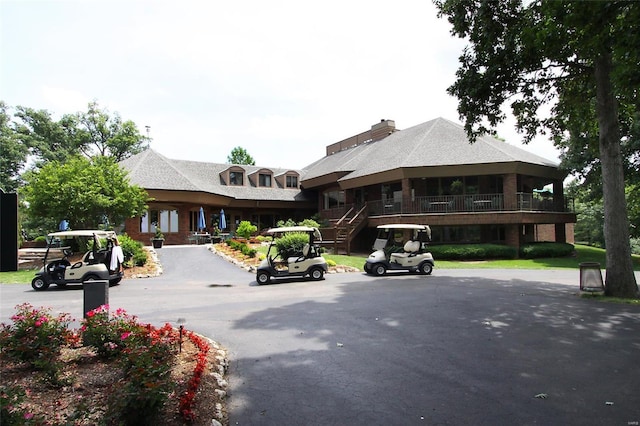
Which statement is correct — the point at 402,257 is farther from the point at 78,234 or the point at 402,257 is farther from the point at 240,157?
the point at 240,157

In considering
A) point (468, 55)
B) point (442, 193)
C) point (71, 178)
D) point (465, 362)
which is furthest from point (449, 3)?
point (71, 178)

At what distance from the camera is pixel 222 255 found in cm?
2061

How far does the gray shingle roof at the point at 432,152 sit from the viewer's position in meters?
23.1

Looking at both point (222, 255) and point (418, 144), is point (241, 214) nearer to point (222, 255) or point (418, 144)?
point (222, 255)

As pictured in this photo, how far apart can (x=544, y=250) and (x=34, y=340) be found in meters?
24.4

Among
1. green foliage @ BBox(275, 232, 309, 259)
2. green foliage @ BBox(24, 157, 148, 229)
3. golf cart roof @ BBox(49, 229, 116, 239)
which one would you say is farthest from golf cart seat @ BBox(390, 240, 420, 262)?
green foliage @ BBox(24, 157, 148, 229)

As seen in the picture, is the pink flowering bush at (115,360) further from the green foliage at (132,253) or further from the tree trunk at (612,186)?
the green foliage at (132,253)

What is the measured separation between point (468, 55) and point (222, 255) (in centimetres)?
1492

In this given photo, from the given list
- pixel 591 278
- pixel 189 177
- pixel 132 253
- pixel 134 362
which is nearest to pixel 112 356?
pixel 134 362

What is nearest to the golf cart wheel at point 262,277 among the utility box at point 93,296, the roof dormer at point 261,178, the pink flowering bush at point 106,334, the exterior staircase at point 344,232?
the utility box at point 93,296

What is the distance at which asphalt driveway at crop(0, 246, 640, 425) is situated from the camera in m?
3.86

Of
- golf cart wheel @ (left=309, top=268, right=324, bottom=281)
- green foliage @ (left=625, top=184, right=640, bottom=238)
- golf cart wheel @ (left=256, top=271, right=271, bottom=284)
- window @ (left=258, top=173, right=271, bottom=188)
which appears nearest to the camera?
golf cart wheel @ (left=256, top=271, right=271, bottom=284)

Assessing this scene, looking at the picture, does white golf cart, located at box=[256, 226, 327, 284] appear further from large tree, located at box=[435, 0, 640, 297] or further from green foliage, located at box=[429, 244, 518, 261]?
green foliage, located at box=[429, 244, 518, 261]

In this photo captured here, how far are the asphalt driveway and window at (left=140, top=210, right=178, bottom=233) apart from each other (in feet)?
51.5
